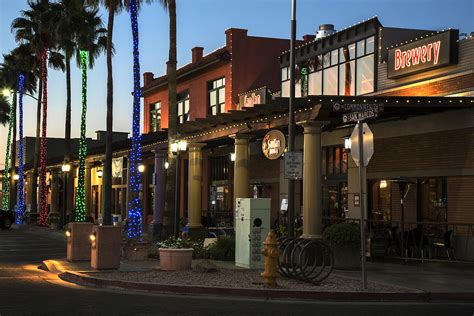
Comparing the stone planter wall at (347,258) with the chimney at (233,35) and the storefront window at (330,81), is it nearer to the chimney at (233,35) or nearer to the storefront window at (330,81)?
the storefront window at (330,81)

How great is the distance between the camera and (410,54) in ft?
72.5

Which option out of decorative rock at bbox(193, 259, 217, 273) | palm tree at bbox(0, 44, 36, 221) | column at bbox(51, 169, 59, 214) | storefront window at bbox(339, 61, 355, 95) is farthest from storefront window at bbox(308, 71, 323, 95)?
palm tree at bbox(0, 44, 36, 221)

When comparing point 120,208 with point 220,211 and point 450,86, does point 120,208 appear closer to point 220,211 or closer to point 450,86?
point 220,211

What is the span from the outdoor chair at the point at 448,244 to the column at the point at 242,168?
23.1 ft

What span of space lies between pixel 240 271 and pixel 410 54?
1032 centimetres

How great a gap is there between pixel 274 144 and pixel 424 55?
18.8ft

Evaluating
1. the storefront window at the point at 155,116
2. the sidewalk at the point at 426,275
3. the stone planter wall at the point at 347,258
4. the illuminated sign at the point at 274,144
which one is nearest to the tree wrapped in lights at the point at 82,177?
the storefront window at the point at 155,116

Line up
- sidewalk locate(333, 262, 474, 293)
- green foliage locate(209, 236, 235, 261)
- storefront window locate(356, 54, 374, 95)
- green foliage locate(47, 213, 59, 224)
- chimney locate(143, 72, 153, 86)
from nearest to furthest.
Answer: sidewalk locate(333, 262, 474, 293)
green foliage locate(209, 236, 235, 261)
storefront window locate(356, 54, 374, 95)
green foliage locate(47, 213, 59, 224)
chimney locate(143, 72, 153, 86)

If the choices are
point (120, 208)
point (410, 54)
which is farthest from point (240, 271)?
point (120, 208)

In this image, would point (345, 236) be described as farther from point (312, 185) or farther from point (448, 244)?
point (448, 244)

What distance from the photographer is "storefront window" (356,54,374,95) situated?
24.6 metres

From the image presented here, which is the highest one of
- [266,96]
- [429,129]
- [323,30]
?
[323,30]

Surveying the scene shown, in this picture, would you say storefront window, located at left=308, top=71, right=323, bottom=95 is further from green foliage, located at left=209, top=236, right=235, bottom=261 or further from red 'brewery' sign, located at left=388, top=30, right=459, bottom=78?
green foliage, located at left=209, top=236, right=235, bottom=261

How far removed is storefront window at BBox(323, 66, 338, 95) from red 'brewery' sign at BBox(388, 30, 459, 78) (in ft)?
13.9
